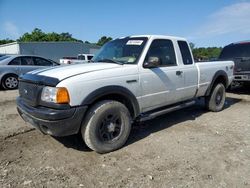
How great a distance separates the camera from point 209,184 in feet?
10.5

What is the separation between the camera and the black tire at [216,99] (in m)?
6.58

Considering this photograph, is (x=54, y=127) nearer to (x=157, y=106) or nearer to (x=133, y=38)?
(x=157, y=106)

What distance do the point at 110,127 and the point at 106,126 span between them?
0.07 m

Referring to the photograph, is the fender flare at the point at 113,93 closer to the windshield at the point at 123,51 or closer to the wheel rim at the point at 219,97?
the windshield at the point at 123,51

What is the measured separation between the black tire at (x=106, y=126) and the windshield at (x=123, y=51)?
3.12ft

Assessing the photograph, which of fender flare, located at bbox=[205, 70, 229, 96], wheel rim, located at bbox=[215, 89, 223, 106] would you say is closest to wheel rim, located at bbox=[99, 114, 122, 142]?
fender flare, located at bbox=[205, 70, 229, 96]

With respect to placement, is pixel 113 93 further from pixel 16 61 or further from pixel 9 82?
pixel 16 61

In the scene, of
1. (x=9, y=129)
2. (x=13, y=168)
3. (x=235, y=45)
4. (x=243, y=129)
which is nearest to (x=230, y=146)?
(x=243, y=129)

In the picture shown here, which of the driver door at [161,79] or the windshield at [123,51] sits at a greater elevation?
the windshield at [123,51]

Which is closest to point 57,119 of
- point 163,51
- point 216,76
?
point 163,51

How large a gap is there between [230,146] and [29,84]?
353 centimetres

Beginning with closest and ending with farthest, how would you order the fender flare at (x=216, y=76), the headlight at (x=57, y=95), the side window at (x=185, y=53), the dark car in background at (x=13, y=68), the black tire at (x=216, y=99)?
the headlight at (x=57, y=95)
the side window at (x=185, y=53)
the fender flare at (x=216, y=76)
the black tire at (x=216, y=99)
the dark car in background at (x=13, y=68)

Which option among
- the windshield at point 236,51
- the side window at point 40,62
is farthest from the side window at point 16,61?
the windshield at point 236,51

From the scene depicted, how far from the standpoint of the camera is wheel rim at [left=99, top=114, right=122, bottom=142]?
13.1 ft
